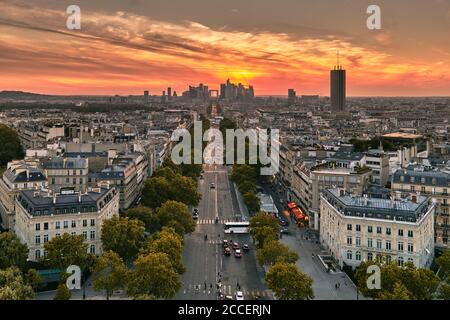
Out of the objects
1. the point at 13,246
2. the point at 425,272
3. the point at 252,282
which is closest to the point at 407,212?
the point at 425,272

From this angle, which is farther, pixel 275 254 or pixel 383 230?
pixel 383 230

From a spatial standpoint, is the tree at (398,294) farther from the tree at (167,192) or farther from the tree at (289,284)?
the tree at (167,192)

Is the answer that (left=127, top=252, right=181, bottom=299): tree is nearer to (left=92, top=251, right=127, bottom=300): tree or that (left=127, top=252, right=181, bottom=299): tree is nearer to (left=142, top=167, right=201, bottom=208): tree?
(left=92, top=251, right=127, bottom=300): tree

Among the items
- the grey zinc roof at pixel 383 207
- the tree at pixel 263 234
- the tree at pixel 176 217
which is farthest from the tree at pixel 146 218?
the grey zinc roof at pixel 383 207

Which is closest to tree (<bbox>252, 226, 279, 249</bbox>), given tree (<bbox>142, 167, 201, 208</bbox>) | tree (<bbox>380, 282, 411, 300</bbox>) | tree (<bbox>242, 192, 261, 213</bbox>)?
tree (<bbox>380, 282, 411, 300</bbox>)

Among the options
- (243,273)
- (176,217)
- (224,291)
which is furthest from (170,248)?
(176,217)

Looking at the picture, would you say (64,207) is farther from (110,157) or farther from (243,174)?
(243,174)

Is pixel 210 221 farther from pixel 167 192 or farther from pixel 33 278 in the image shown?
pixel 33 278
